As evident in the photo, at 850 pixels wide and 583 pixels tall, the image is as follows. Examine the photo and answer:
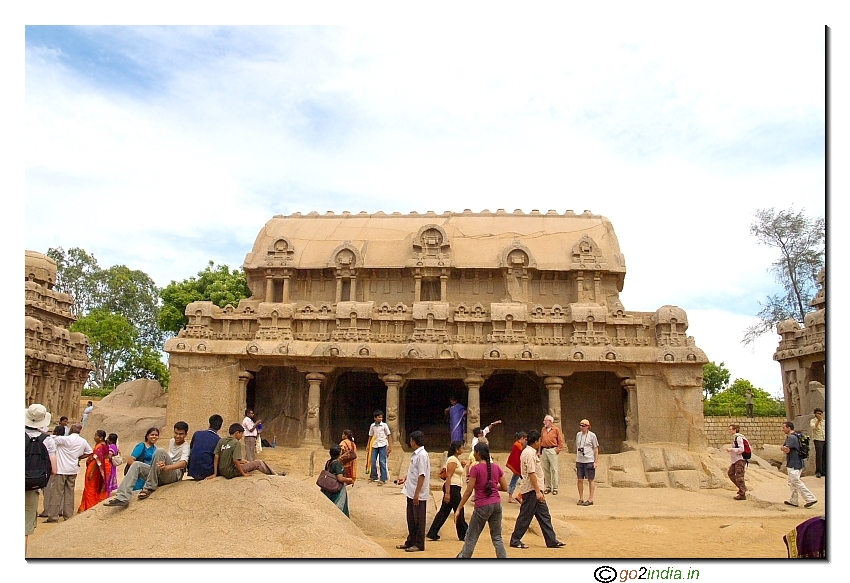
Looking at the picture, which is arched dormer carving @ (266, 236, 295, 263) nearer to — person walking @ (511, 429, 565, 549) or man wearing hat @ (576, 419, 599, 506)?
man wearing hat @ (576, 419, 599, 506)

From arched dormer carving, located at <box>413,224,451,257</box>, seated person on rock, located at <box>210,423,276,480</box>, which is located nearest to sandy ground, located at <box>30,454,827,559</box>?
seated person on rock, located at <box>210,423,276,480</box>

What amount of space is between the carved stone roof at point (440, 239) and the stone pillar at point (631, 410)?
416cm

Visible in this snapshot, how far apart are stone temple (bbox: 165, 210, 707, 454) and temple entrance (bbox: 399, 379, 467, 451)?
1.7 inches

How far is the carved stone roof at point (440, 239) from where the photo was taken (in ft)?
69.9

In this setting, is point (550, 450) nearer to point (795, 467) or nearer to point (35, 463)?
point (795, 467)

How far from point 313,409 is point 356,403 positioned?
3.95 metres

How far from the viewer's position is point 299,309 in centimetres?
1930

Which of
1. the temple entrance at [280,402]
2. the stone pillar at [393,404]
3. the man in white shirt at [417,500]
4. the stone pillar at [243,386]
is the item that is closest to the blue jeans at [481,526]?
the man in white shirt at [417,500]

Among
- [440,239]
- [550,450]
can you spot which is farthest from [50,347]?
[550,450]

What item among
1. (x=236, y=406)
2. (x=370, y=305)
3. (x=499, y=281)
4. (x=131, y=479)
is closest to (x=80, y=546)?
(x=131, y=479)

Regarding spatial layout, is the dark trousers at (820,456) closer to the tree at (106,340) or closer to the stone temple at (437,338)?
the stone temple at (437,338)

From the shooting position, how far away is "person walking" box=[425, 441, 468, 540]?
31.1 ft

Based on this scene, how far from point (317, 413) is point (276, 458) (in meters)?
1.69
